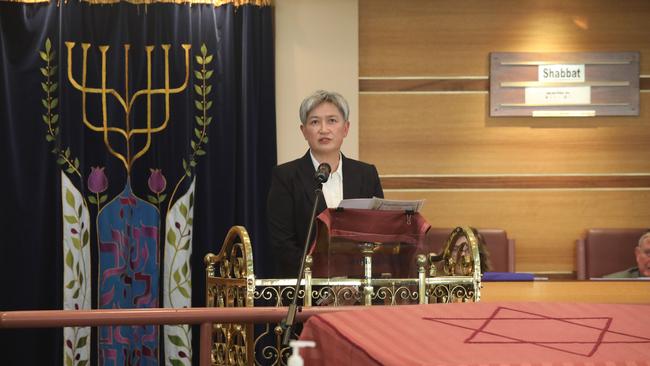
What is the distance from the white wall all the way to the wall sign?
1045 mm

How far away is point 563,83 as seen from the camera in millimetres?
6809

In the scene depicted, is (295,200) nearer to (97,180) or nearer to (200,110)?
(200,110)

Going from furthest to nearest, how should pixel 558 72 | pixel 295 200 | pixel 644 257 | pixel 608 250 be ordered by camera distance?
pixel 558 72 → pixel 608 250 → pixel 644 257 → pixel 295 200

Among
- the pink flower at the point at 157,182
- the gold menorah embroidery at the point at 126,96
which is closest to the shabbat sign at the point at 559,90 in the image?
the gold menorah embroidery at the point at 126,96

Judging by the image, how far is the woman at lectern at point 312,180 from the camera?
416 centimetres

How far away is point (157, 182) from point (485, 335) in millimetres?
4844

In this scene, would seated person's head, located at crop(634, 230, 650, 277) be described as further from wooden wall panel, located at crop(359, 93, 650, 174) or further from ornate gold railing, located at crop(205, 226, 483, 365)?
ornate gold railing, located at crop(205, 226, 483, 365)

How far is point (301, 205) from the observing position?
4.21 metres

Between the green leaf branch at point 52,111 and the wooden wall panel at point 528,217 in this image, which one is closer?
the green leaf branch at point 52,111

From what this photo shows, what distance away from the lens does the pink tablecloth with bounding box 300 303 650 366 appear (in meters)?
1.66

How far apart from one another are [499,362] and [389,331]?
13.9 inches

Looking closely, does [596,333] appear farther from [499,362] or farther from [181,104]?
[181,104]

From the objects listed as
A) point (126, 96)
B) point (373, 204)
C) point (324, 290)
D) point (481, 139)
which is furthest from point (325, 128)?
point (481, 139)

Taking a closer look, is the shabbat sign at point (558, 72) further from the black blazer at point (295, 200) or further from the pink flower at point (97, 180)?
the pink flower at point (97, 180)
